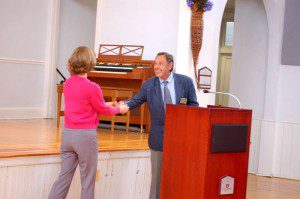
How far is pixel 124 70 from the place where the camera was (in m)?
7.86

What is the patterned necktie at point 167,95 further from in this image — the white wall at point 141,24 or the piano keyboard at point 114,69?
the white wall at point 141,24

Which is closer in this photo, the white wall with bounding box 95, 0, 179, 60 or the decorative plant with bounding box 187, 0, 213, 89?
the decorative plant with bounding box 187, 0, 213, 89

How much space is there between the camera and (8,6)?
9578 mm

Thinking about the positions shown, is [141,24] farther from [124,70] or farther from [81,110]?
[81,110]

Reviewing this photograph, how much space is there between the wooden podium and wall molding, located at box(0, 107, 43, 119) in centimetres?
552

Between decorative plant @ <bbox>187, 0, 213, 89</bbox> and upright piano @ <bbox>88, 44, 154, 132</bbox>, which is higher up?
decorative plant @ <bbox>187, 0, 213, 89</bbox>

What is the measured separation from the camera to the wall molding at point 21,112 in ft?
31.5

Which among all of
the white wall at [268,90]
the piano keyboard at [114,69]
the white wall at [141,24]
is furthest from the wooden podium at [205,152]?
the white wall at [268,90]

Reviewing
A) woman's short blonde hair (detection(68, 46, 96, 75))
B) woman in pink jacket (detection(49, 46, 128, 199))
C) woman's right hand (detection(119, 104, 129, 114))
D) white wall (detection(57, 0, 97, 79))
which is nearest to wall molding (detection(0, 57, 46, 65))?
white wall (detection(57, 0, 97, 79))

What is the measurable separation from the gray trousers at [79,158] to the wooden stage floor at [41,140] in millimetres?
486

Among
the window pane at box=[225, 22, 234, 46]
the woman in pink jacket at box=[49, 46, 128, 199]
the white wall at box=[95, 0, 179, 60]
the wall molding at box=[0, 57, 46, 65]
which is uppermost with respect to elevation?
the window pane at box=[225, 22, 234, 46]

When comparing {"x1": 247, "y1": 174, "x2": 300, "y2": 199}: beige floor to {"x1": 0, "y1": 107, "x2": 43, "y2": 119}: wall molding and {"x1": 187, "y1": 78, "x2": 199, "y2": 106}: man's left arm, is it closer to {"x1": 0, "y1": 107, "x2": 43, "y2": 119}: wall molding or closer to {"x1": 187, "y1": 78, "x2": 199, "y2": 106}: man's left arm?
{"x1": 187, "y1": 78, "x2": 199, "y2": 106}: man's left arm

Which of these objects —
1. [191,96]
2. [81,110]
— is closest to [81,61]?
[81,110]

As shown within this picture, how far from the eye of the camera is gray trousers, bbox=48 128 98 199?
4703 mm
